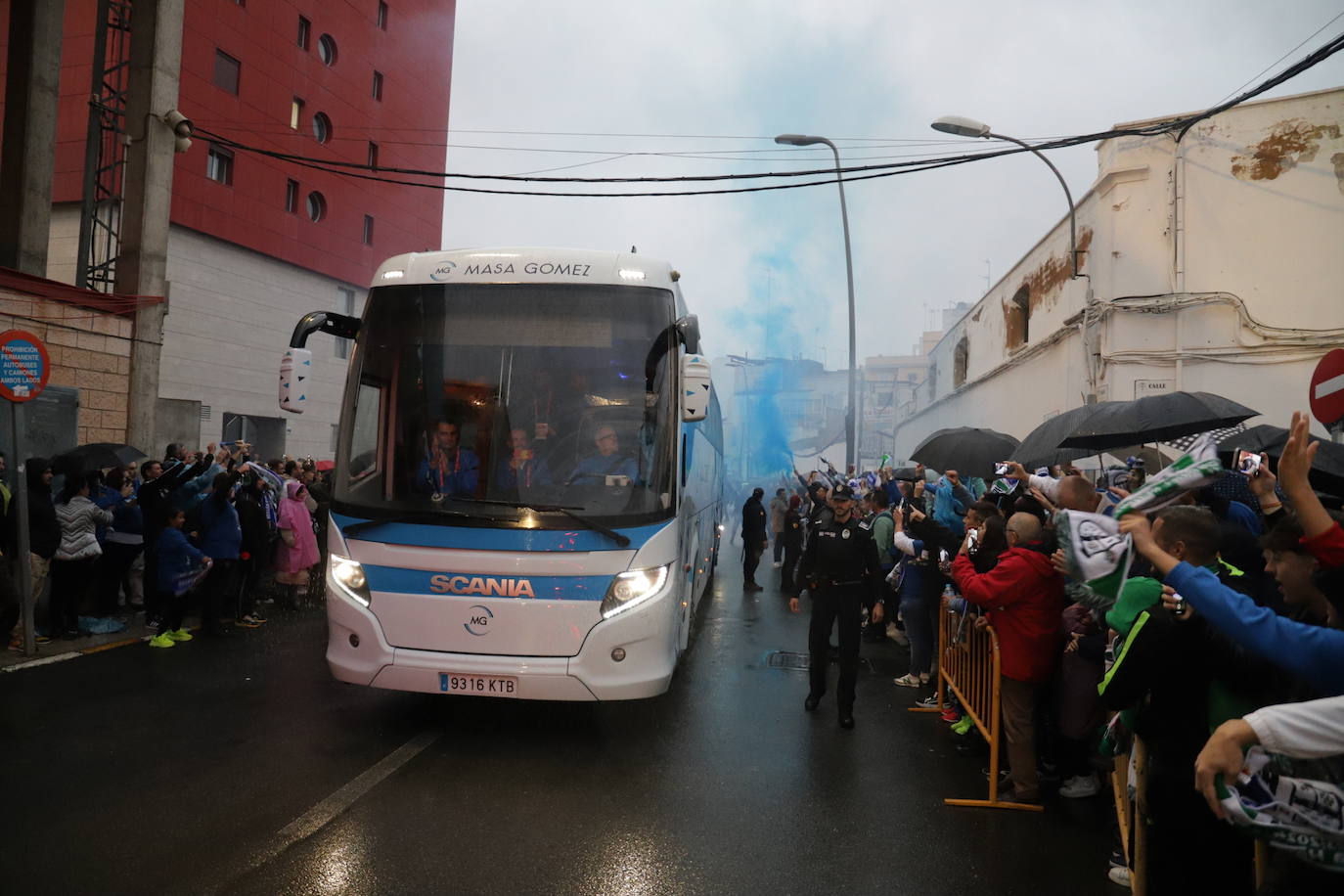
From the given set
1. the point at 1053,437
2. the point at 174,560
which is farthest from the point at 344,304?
the point at 1053,437

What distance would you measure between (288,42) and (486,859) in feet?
90.5

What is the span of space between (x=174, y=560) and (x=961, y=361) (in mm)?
24008

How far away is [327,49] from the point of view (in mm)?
27203

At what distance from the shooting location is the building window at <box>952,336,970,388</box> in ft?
86.3

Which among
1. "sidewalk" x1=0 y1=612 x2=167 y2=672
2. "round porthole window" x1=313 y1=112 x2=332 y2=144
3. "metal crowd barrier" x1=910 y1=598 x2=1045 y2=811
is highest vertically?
"round porthole window" x1=313 y1=112 x2=332 y2=144

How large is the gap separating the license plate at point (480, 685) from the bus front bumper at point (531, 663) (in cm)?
2

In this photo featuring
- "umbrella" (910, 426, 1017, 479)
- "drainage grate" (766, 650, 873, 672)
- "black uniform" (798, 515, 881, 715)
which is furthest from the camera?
"umbrella" (910, 426, 1017, 479)

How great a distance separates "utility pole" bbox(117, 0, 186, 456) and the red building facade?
779cm

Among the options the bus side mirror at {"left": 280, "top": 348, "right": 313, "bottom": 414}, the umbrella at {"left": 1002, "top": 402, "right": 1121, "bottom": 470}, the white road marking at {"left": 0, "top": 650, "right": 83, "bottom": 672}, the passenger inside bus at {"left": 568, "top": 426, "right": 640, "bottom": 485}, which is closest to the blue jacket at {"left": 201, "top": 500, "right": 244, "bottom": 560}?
the white road marking at {"left": 0, "top": 650, "right": 83, "bottom": 672}

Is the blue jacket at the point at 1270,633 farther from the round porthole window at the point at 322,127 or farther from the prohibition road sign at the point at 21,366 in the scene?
the round porthole window at the point at 322,127

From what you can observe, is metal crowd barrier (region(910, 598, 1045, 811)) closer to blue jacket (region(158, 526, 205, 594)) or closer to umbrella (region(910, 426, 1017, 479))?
umbrella (region(910, 426, 1017, 479))

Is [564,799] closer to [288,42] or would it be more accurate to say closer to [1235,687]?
[1235,687]

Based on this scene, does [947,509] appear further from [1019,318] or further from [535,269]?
[1019,318]

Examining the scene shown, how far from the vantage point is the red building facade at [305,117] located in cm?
2197
